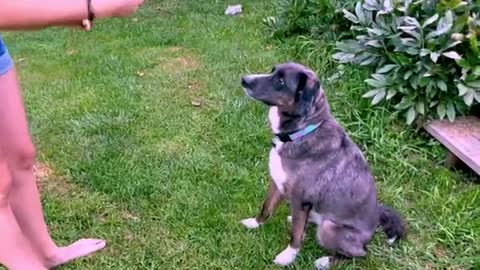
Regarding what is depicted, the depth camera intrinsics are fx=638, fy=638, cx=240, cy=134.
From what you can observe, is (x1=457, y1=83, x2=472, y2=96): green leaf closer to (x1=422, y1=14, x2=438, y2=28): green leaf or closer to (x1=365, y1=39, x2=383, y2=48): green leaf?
(x1=422, y1=14, x2=438, y2=28): green leaf

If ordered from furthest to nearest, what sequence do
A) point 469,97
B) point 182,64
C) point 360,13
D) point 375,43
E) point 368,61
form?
point 182,64
point 360,13
point 368,61
point 375,43
point 469,97

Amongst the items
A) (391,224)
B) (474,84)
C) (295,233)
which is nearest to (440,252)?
(391,224)

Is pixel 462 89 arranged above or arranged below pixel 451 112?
above

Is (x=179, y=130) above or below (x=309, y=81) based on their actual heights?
below

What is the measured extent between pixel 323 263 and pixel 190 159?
3.61 feet

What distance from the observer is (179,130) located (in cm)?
384

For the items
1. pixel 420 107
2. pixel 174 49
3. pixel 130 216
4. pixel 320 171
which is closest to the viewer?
pixel 320 171

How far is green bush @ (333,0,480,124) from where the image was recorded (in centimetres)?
344

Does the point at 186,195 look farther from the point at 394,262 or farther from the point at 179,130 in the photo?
the point at 394,262

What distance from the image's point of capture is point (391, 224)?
275cm

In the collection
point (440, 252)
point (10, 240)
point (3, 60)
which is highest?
point (3, 60)

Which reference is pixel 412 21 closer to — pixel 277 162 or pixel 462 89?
pixel 462 89

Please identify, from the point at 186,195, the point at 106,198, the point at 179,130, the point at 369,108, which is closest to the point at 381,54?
the point at 369,108

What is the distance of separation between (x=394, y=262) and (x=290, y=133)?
0.72m
